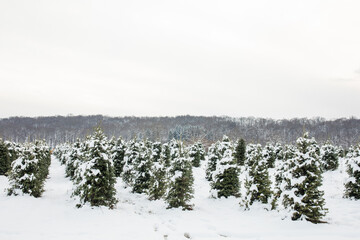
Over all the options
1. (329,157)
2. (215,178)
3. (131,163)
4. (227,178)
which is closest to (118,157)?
(131,163)

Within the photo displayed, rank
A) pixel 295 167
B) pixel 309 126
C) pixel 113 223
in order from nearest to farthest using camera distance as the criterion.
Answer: pixel 113 223 < pixel 295 167 < pixel 309 126

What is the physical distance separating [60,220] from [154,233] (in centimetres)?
477

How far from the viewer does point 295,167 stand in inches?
425

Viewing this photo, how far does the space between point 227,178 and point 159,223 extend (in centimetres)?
694

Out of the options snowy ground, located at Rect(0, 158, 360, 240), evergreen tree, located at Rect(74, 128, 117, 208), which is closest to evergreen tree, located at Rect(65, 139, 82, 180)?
snowy ground, located at Rect(0, 158, 360, 240)

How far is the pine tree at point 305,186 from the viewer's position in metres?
9.96

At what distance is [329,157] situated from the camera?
29297mm

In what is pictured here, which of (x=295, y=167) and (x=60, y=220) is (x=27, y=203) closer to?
(x=60, y=220)

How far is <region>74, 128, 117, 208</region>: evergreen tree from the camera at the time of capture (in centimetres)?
1176

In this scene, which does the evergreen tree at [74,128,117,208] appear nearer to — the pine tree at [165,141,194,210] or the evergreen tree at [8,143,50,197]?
Result: the pine tree at [165,141,194,210]

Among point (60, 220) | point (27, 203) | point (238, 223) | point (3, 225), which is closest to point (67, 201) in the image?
point (27, 203)

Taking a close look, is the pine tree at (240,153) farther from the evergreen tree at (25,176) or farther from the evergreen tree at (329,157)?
the evergreen tree at (25,176)

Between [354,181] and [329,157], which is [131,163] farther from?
[329,157]

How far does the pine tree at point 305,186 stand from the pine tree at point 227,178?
5.13m
